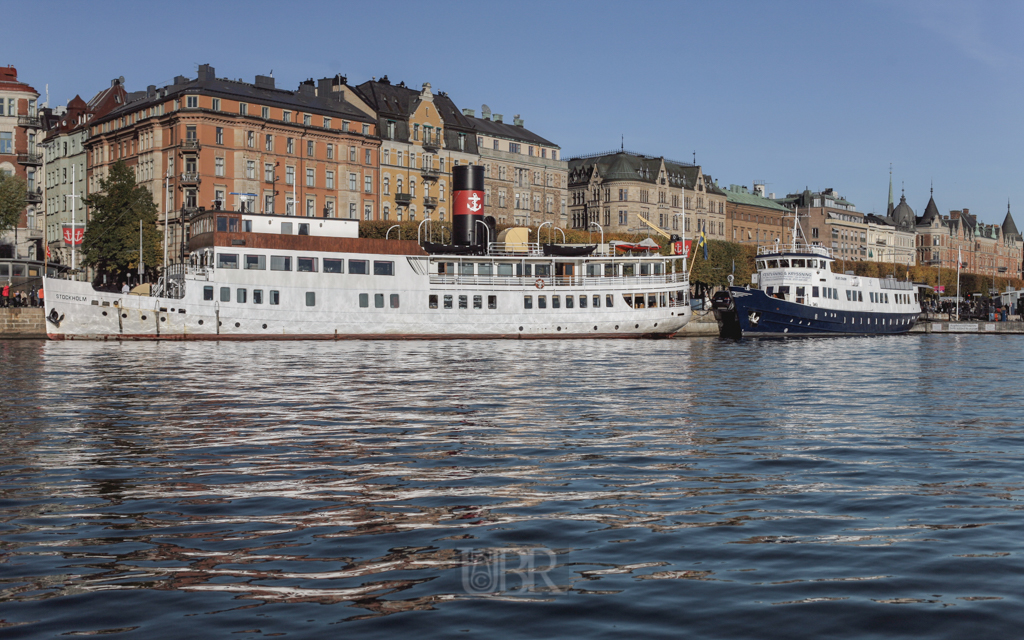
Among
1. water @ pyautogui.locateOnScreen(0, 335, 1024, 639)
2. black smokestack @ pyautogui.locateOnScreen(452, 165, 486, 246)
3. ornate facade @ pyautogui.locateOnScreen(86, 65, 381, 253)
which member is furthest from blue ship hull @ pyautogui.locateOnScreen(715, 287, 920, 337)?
water @ pyautogui.locateOnScreen(0, 335, 1024, 639)

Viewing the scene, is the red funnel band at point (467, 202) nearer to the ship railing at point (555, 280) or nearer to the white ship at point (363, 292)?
the white ship at point (363, 292)

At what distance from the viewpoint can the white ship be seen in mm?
57719

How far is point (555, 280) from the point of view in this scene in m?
67.6

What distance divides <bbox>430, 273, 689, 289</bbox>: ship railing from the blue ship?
6.46m

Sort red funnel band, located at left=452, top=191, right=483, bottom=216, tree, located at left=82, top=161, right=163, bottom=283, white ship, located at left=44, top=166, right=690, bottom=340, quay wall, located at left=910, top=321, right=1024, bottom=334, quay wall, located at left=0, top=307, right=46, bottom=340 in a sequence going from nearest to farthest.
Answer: white ship, located at left=44, top=166, right=690, bottom=340 < quay wall, located at left=0, top=307, right=46, bottom=340 < red funnel band, located at left=452, top=191, right=483, bottom=216 < tree, located at left=82, top=161, right=163, bottom=283 < quay wall, located at left=910, top=321, right=1024, bottom=334

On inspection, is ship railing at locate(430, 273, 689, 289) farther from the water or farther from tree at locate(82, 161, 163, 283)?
the water

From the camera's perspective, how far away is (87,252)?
80.9m

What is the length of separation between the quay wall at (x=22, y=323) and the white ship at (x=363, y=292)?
6.32m

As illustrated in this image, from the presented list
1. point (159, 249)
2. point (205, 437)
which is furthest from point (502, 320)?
point (205, 437)

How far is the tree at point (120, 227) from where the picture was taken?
262 ft

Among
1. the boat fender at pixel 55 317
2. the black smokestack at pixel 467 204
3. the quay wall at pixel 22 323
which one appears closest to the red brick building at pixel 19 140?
the quay wall at pixel 22 323

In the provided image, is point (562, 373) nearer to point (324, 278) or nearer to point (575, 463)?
point (575, 463)

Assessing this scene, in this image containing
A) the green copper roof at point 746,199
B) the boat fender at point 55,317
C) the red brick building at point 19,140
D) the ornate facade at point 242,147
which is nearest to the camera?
the boat fender at point 55,317

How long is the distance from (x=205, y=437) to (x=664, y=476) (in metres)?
8.35
